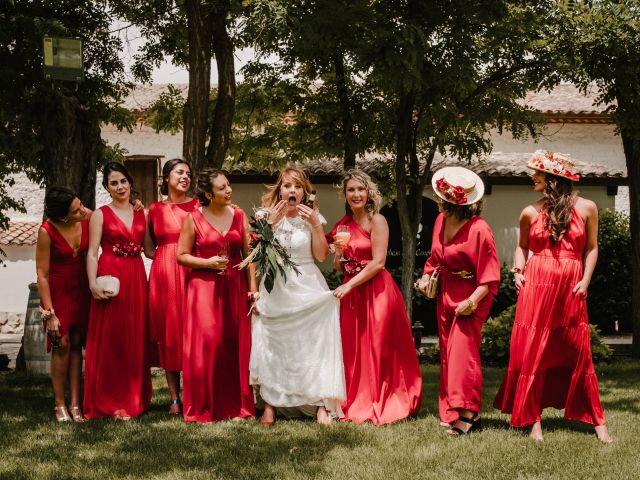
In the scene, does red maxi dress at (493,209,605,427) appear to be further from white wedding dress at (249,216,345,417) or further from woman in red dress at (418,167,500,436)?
white wedding dress at (249,216,345,417)

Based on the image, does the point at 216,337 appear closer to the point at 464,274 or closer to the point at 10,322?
the point at 464,274

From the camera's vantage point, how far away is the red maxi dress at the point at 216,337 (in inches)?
267

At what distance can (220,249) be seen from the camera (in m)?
6.82

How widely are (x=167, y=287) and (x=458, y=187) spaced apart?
2699 millimetres

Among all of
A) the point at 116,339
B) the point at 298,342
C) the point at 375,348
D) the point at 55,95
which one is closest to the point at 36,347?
the point at 55,95

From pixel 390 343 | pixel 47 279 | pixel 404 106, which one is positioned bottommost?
pixel 390 343

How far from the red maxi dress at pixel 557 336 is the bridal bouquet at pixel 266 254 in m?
1.93

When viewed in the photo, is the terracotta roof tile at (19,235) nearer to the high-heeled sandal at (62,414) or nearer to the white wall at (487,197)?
the white wall at (487,197)

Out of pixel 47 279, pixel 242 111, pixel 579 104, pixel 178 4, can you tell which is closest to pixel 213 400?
pixel 47 279

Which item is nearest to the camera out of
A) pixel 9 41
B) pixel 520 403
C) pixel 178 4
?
pixel 520 403

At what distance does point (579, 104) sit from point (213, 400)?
18.5m

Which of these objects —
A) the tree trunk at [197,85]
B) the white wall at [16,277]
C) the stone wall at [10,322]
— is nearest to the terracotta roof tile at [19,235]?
the white wall at [16,277]

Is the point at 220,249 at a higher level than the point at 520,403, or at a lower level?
higher

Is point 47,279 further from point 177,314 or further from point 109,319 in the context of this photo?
point 177,314
